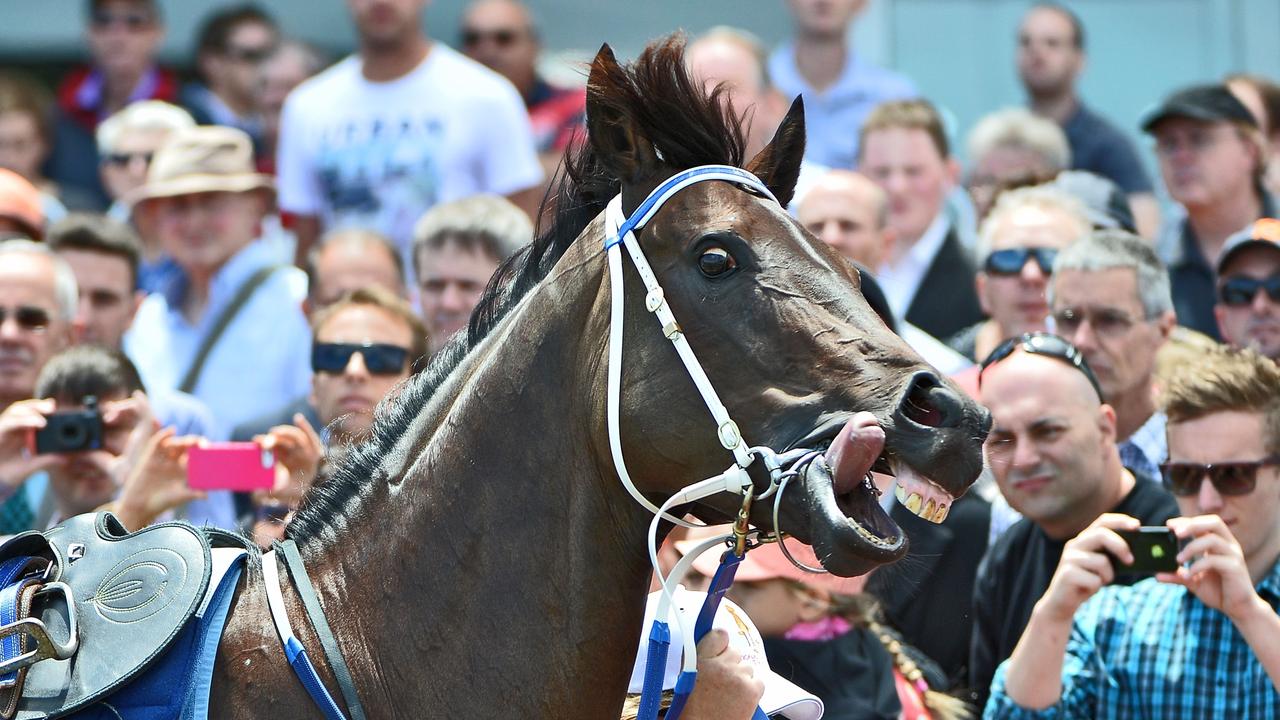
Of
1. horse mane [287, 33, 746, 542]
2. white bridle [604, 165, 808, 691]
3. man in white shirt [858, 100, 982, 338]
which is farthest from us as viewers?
man in white shirt [858, 100, 982, 338]

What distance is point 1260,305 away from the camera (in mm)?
6195

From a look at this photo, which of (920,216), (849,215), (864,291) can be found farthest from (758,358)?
(920,216)

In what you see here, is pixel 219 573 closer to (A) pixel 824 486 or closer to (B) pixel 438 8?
(A) pixel 824 486

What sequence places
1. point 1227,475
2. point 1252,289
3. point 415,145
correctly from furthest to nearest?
point 415,145 < point 1252,289 < point 1227,475

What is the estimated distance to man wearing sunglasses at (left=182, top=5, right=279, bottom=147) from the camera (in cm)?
1121

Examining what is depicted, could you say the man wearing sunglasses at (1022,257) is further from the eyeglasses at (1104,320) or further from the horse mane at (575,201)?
the horse mane at (575,201)

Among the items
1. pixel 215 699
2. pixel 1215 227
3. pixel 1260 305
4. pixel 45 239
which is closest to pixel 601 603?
pixel 215 699

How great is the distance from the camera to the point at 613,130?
10.9 feet

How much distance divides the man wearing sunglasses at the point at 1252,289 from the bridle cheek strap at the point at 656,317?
11.4ft

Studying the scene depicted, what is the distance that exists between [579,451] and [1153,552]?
1.85 meters

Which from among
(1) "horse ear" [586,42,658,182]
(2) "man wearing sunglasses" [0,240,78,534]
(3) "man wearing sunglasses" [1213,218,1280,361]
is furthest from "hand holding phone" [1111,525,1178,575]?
(2) "man wearing sunglasses" [0,240,78,534]

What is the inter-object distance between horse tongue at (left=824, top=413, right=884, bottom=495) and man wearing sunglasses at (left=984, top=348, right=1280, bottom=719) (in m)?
1.68

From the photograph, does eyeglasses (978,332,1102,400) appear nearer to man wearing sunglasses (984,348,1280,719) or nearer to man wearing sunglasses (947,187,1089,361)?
man wearing sunglasses (984,348,1280,719)

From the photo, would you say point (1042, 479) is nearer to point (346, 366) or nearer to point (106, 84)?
point (346, 366)
